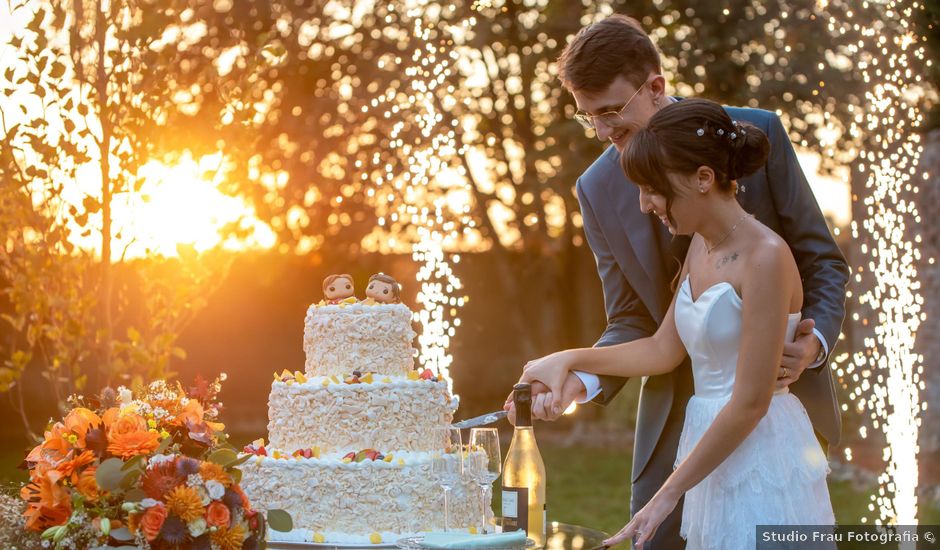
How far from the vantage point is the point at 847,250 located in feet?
47.1

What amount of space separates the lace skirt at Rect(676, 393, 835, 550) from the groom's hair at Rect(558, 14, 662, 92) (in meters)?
1.00

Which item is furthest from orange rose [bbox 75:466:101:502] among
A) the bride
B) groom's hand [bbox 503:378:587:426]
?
the bride

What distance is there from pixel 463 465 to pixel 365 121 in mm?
9590

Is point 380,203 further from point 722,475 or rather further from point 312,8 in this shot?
point 722,475

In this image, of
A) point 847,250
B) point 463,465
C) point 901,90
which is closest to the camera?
point 463,465

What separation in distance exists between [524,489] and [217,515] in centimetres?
92

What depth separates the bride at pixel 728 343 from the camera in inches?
105

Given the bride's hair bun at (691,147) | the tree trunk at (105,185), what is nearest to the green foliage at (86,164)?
the tree trunk at (105,185)

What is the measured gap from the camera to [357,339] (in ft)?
15.1

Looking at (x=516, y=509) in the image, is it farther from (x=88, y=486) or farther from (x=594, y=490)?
(x=594, y=490)

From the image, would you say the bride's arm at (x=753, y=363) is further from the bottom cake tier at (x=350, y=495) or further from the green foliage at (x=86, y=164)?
the green foliage at (x=86, y=164)

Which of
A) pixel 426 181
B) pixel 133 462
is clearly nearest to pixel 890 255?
pixel 426 181

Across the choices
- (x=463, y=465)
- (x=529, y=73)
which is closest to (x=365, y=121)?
(x=529, y=73)

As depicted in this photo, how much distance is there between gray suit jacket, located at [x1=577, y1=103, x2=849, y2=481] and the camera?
3100 mm
